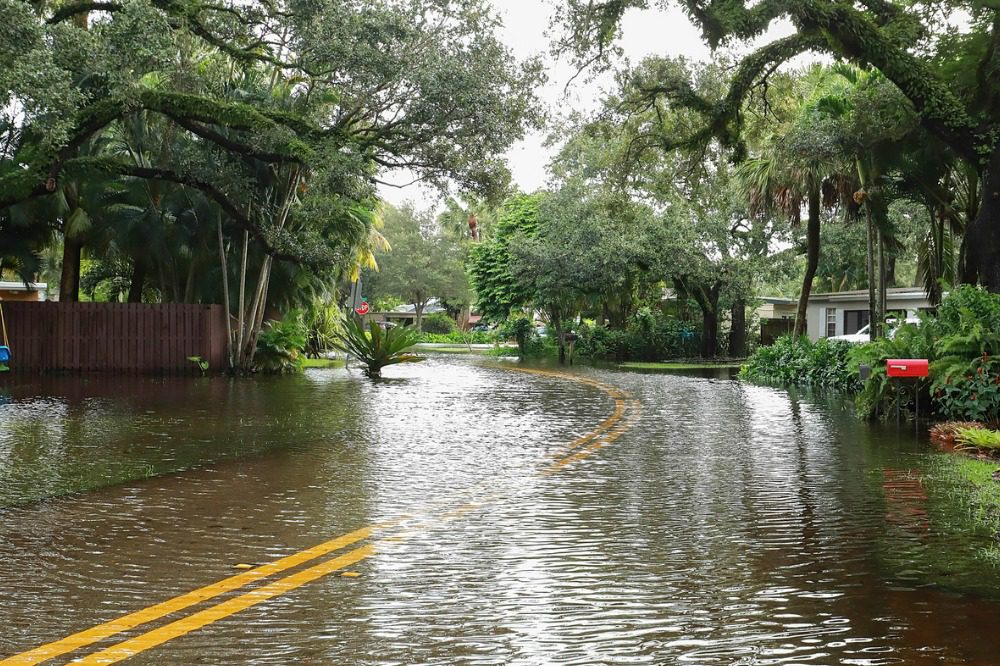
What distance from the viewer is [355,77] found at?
20984 mm

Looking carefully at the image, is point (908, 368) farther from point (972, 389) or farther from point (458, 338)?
point (458, 338)

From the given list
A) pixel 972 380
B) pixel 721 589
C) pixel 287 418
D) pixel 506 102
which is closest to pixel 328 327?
pixel 506 102

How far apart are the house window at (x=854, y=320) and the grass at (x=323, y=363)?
19.8 m

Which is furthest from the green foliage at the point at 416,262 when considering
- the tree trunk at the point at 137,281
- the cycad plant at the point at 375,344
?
the cycad plant at the point at 375,344

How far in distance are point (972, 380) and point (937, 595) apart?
Answer: 979 centimetres

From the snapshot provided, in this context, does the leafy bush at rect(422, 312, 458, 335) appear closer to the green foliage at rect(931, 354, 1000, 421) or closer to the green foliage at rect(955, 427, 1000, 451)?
the green foliage at rect(931, 354, 1000, 421)

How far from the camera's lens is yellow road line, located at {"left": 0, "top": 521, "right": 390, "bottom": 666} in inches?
181

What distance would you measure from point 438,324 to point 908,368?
258 ft

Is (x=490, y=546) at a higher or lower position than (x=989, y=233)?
lower

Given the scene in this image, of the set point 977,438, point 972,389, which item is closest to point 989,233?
point 972,389

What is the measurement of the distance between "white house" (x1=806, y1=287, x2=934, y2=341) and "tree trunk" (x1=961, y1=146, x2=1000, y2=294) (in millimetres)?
19870

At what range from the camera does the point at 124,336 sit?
29156mm

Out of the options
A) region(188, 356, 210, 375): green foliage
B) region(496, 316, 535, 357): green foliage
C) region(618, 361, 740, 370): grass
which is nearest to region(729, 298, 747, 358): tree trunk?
region(618, 361, 740, 370): grass

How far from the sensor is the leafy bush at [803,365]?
946 inches
